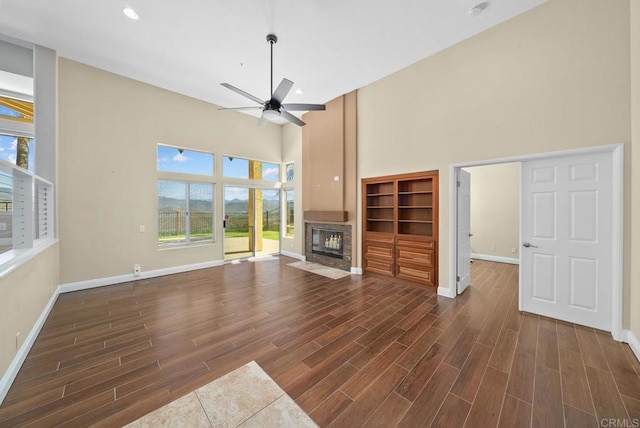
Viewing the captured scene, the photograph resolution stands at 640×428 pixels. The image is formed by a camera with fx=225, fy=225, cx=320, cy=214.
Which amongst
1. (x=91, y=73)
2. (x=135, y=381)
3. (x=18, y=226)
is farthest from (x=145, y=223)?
(x=135, y=381)

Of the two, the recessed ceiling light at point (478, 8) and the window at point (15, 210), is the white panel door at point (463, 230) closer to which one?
the recessed ceiling light at point (478, 8)

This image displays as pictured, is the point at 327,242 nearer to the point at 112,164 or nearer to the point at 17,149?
the point at 112,164

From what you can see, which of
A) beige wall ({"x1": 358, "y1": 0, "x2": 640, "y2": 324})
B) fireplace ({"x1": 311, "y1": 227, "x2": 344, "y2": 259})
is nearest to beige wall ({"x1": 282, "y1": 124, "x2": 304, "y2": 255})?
fireplace ({"x1": 311, "y1": 227, "x2": 344, "y2": 259})

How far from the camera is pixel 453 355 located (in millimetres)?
2240

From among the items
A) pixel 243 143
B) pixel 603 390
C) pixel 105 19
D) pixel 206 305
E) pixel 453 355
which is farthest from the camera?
pixel 243 143

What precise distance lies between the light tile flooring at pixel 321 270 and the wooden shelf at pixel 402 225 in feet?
1.98

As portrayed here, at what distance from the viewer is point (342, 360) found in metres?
2.16

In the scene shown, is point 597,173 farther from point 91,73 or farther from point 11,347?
point 91,73

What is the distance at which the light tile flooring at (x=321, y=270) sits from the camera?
4.98m

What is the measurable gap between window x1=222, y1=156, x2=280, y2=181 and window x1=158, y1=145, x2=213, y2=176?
41 cm

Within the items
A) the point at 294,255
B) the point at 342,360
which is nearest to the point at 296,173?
the point at 294,255

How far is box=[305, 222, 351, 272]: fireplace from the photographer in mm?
5348

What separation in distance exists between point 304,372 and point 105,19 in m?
5.15

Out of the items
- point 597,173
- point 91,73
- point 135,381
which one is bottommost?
point 135,381
